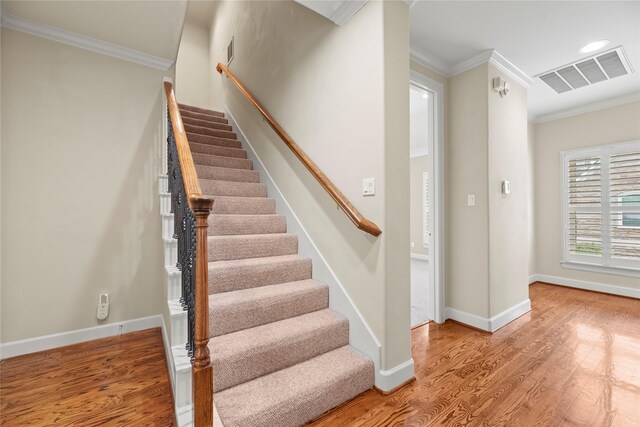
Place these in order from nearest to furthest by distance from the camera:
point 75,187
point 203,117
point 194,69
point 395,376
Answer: point 395,376
point 75,187
point 203,117
point 194,69

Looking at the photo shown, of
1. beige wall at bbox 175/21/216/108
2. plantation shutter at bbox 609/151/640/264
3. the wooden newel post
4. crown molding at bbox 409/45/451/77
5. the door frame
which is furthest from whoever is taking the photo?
beige wall at bbox 175/21/216/108

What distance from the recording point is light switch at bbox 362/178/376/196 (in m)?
1.96

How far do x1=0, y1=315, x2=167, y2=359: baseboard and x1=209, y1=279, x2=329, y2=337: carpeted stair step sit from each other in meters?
1.22

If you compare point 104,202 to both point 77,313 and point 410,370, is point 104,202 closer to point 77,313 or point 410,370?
point 77,313

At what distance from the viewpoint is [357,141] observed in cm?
209

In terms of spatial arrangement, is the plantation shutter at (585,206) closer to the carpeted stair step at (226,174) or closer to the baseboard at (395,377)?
the baseboard at (395,377)

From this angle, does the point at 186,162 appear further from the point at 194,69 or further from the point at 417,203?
the point at 417,203

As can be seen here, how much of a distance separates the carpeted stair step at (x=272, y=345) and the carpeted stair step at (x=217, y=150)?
2336 millimetres

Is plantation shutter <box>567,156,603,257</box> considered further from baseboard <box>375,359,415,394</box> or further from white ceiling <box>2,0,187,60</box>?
white ceiling <box>2,0,187,60</box>

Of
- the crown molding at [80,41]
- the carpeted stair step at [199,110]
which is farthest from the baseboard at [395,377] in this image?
the carpeted stair step at [199,110]

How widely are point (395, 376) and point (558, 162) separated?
4656mm

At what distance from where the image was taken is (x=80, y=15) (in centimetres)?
239

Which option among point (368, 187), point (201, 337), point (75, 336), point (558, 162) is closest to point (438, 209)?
point (368, 187)

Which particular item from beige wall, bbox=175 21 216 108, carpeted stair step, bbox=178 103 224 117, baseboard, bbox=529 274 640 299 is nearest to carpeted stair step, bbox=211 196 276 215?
carpeted stair step, bbox=178 103 224 117
